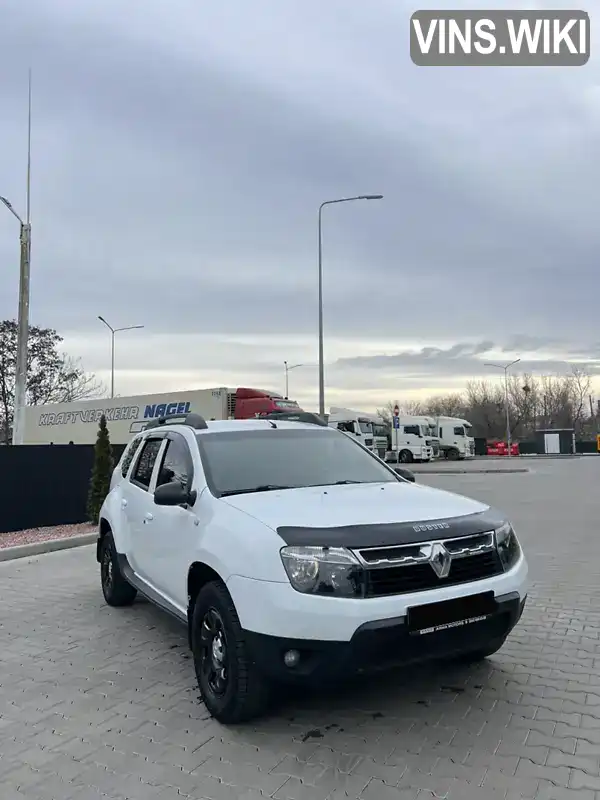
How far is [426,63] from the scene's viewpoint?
33.5 ft

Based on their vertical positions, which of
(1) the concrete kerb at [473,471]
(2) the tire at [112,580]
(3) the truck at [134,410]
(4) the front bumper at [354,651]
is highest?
(3) the truck at [134,410]

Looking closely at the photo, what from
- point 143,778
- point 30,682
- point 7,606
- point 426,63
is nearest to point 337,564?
point 143,778

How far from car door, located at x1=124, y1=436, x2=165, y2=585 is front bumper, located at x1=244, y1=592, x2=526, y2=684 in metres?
1.96

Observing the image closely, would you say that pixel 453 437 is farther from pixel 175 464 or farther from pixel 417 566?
pixel 417 566

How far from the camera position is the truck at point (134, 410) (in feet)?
85.1

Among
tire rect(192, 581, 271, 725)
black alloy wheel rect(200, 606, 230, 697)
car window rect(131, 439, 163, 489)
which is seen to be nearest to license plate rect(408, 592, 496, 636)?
tire rect(192, 581, 271, 725)

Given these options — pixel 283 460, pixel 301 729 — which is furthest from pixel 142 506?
pixel 301 729

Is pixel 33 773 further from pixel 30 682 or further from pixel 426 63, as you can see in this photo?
pixel 426 63

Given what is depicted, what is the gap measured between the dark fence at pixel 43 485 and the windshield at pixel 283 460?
27.2 feet

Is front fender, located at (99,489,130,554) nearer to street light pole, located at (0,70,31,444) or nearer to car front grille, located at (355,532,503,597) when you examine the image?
car front grille, located at (355,532,503,597)

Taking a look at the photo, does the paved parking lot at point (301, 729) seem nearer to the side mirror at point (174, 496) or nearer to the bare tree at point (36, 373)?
the side mirror at point (174, 496)

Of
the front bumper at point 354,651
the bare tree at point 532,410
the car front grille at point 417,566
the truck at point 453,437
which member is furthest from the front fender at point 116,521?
the bare tree at point 532,410

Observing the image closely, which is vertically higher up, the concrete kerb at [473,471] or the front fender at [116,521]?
the front fender at [116,521]

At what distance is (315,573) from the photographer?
11.9ft
